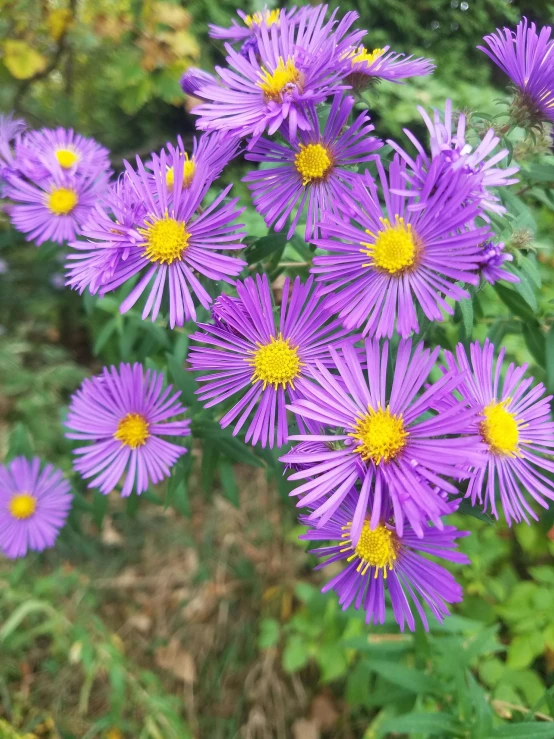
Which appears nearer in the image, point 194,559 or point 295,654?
point 295,654

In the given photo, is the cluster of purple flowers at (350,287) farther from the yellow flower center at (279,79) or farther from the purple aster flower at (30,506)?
the purple aster flower at (30,506)

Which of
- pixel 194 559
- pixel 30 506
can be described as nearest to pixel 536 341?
pixel 30 506

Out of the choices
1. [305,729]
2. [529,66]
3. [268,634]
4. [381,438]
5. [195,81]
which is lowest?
[305,729]

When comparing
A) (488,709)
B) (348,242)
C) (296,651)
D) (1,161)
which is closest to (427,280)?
(348,242)

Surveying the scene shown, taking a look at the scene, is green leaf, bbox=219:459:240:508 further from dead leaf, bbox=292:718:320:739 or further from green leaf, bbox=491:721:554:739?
dead leaf, bbox=292:718:320:739

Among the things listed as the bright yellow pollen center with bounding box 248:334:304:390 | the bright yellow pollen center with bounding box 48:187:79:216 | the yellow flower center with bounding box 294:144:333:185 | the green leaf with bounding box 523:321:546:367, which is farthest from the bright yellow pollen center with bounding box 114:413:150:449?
the green leaf with bounding box 523:321:546:367

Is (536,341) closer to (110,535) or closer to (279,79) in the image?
(279,79)

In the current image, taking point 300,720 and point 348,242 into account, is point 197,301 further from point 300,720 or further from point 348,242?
point 300,720
